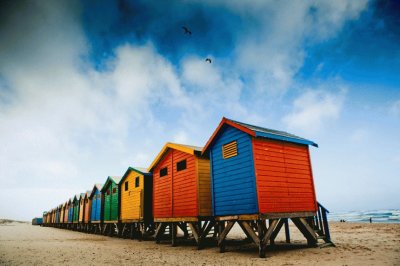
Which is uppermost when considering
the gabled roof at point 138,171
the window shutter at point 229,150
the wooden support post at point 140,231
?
the gabled roof at point 138,171

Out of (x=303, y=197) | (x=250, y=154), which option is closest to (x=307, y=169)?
(x=303, y=197)

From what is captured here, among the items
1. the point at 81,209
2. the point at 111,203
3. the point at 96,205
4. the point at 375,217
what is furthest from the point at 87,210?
the point at 375,217

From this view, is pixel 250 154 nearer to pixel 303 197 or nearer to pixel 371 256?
pixel 303 197

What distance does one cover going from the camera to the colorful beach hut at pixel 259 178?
9820 millimetres

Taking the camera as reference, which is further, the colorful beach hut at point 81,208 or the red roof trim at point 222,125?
the colorful beach hut at point 81,208

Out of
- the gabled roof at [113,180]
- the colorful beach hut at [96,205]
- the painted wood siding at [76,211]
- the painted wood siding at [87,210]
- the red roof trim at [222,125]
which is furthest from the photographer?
the painted wood siding at [76,211]

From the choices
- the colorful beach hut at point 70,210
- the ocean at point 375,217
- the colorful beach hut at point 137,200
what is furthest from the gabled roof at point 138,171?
the ocean at point 375,217

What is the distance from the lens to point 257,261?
28.0 feet

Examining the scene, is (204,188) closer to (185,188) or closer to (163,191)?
(185,188)

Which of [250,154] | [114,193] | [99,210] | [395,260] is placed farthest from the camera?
[99,210]

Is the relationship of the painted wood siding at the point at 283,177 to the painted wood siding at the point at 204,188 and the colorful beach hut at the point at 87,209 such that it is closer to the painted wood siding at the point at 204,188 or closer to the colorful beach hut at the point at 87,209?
the painted wood siding at the point at 204,188

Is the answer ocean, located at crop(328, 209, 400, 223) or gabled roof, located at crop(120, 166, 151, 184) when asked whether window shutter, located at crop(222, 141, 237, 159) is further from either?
ocean, located at crop(328, 209, 400, 223)

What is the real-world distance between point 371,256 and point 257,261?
3.58 m

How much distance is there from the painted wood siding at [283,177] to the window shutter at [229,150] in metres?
1.12
